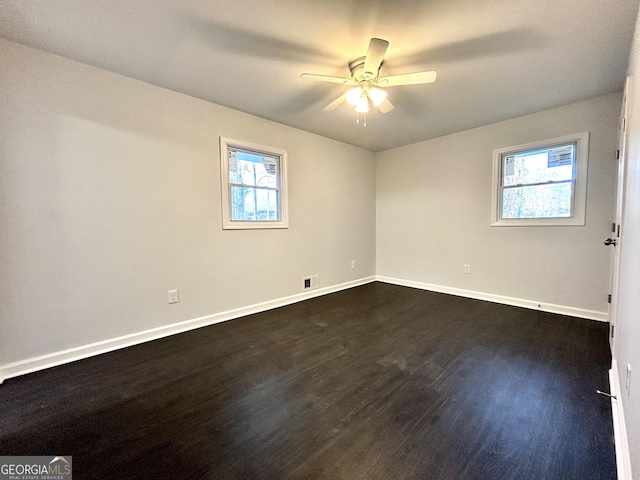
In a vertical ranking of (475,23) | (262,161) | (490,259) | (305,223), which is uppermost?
(475,23)

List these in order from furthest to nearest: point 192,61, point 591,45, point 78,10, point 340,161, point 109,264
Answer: point 340,161 → point 109,264 → point 192,61 → point 591,45 → point 78,10

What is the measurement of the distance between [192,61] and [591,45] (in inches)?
123

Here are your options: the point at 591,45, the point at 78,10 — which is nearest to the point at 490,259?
the point at 591,45

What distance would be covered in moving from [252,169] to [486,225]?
11.0ft

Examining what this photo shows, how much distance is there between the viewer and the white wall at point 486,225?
291 cm

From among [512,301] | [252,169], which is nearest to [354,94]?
[252,169]

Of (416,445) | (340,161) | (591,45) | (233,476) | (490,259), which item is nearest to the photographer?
(233,476)

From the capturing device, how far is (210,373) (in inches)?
79.7

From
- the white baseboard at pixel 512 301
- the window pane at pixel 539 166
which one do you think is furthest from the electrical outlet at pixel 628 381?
the window pane at pixel 539 166

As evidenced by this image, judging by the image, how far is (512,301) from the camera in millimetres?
3535

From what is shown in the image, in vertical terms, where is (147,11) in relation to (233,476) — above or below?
above

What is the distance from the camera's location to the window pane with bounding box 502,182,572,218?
10.4 ft

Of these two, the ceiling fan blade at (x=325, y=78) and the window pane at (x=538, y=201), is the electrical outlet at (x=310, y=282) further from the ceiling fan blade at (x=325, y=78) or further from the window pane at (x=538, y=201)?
the window pane at (x=538, y=201)

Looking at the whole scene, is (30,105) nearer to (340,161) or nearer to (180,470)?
(180,470)
